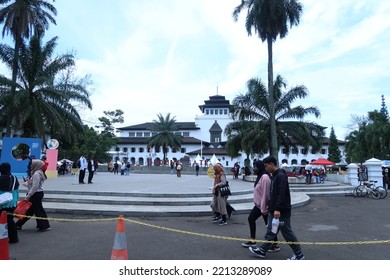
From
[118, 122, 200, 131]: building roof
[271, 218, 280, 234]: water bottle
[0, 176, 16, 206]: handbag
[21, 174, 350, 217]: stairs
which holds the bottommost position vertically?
[21, 174, 350, 217]: stairs

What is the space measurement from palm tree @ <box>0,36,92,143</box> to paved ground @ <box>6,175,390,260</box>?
17297mm

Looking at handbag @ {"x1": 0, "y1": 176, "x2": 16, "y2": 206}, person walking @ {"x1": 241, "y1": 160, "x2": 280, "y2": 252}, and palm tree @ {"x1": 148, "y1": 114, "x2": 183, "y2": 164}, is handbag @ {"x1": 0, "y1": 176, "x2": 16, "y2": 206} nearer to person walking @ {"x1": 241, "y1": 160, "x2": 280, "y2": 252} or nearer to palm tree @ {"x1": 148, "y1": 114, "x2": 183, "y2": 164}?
person walking @ {"x1": 241, "y1": 160, "x2": 280, "y2": 252}

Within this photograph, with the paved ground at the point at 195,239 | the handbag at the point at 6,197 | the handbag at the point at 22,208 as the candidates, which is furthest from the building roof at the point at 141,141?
the handbag at the point at 6,197

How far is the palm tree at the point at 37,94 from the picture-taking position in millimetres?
23812

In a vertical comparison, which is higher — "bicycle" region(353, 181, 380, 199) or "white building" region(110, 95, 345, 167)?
"white building" region(110, 95, 345, 167)

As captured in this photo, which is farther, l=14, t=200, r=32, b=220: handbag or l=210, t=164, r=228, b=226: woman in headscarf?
l=210, t=164, r=228, b=226: woman in headscarf

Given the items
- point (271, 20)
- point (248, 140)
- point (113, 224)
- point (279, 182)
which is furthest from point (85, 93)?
point (279, 182)

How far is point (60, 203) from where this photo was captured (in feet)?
37.2

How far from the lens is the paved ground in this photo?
18.4 feet

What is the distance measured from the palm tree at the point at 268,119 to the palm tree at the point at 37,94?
14699 millimetres

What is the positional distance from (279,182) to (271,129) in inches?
777

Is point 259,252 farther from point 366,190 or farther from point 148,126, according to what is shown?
point 148,126

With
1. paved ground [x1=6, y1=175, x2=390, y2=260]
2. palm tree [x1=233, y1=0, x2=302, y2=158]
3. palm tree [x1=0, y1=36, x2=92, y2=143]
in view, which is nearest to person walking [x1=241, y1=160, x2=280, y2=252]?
paved ground [x1=6, y1=175, x2=390, y2=260]
